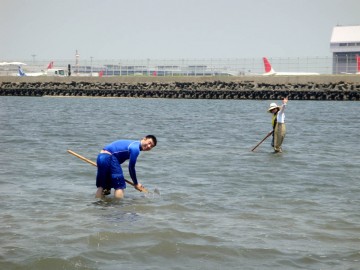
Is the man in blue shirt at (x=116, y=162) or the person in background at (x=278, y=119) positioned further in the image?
the person in background at (x=278, y=119)

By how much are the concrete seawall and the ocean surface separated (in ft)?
144

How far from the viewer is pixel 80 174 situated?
1628 centimetres

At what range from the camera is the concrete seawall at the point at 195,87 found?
67.4 meters

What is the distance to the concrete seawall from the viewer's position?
221 feet

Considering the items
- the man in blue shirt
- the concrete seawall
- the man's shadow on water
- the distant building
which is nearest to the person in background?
the man's shadow on water

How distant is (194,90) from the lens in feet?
242

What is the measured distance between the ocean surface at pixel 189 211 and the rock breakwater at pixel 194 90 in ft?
143

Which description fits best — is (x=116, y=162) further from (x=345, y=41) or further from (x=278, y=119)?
(x=345, y=41)

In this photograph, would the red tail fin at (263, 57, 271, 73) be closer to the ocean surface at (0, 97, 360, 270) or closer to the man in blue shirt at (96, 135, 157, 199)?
the ocean surface at (0, 97, 360, 270)


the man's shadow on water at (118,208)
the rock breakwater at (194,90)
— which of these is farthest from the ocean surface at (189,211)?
the rock breakwater at (194,90)

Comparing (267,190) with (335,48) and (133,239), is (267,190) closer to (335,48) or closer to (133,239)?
(133,239)

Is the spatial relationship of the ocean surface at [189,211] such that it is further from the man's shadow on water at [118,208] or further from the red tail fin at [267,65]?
the red tail fin at [267,65]

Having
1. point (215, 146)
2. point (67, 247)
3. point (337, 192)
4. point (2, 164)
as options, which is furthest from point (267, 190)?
point (215, 146)

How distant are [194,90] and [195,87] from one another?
3.72 feet
